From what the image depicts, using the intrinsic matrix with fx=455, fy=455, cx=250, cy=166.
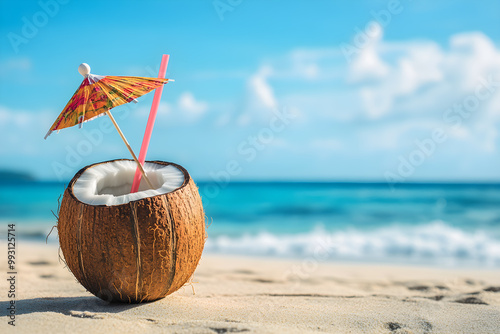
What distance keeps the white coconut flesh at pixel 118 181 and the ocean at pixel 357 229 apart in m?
0.56

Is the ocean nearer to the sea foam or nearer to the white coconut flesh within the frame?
the sea foam

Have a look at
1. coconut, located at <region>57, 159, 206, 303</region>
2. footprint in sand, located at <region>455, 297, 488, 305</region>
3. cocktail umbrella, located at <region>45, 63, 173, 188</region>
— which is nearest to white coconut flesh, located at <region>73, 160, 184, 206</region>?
coconut, located at <region>57, 159, 206, 303</region>

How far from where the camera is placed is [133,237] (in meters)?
3.19

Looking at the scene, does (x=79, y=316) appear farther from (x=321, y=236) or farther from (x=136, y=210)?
(x=321, y=236)

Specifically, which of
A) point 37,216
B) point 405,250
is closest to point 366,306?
point 405,250

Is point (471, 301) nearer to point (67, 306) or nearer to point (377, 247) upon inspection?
point (67, 306)

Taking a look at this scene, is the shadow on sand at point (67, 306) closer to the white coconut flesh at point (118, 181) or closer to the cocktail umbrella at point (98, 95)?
the white coconut flesh at point (118, 181)

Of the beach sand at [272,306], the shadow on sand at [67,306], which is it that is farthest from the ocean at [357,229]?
the shadow on sand at [67,306]

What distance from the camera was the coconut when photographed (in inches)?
126

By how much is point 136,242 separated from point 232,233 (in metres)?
9.16

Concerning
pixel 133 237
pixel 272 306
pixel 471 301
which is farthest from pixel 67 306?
pixel 471 301

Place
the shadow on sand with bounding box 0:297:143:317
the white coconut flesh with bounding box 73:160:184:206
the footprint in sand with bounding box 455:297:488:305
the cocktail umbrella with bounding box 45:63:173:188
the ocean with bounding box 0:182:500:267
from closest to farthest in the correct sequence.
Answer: the cocktail umbrella with bounding box 45:63:173:188, the white coconut flesh with bounding box 73:160:184:206, the shadow on sand with bounding box 0:297:143:317, the footprint in sand with bounding box 455:297:488:305, the ocean with bounding box 0:182:500:267

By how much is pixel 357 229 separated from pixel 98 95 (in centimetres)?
1109

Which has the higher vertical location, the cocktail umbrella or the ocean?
the cocktail umbrella
